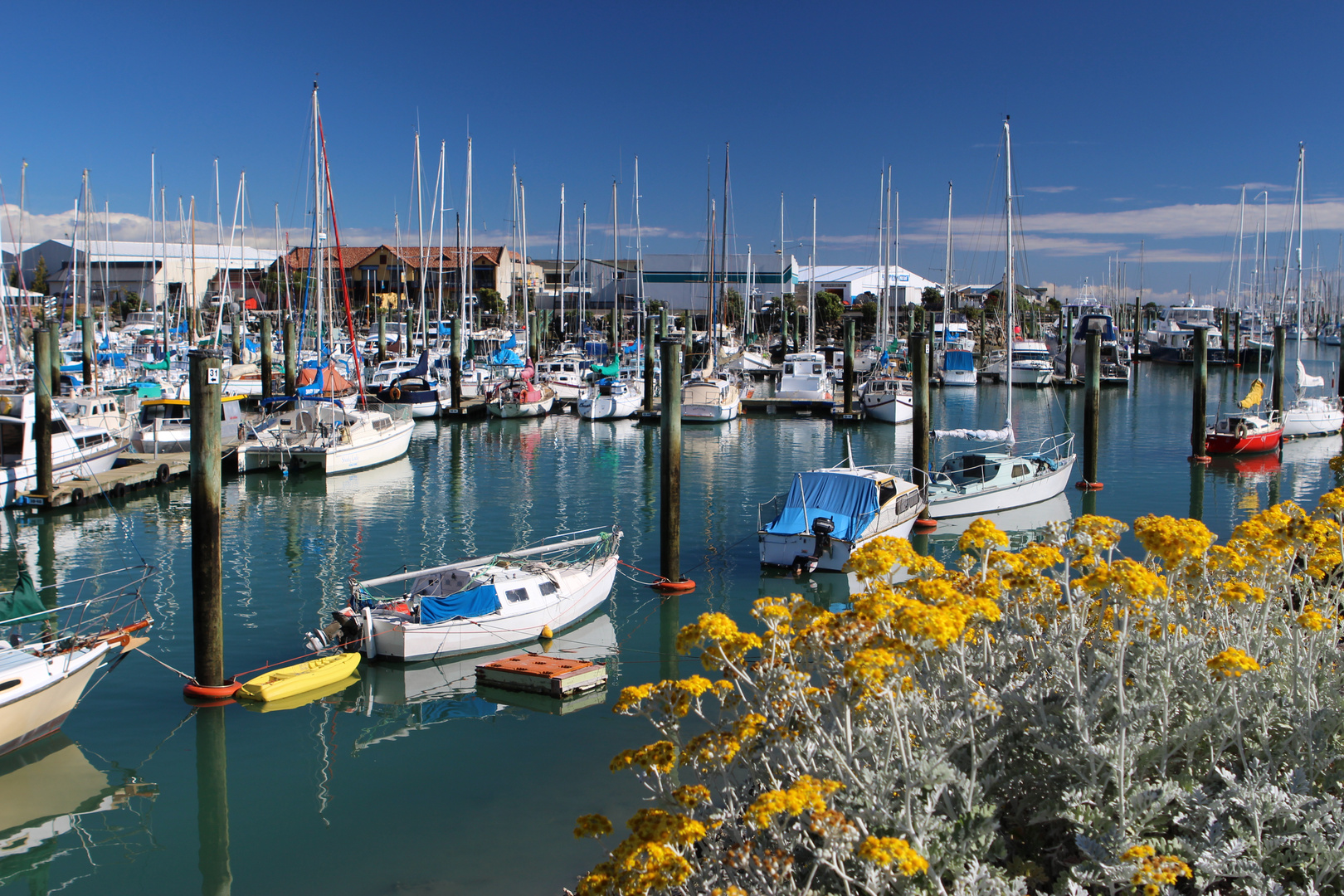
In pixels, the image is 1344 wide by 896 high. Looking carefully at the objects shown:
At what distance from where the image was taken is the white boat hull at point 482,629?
1898 cm

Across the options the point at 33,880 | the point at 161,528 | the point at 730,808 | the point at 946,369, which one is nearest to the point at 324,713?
the point at 33,880

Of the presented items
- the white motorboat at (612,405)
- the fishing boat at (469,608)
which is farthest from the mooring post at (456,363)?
the fishing boat at (469,608)

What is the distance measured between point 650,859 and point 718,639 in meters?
1.84

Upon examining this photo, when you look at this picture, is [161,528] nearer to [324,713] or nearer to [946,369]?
[324,713]

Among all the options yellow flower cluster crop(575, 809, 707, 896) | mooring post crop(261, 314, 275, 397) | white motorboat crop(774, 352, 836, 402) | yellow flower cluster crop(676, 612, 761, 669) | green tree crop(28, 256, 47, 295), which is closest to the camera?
yellow flower cluster crop(575, 809, 707, 896)

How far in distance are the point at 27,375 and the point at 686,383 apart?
113ft

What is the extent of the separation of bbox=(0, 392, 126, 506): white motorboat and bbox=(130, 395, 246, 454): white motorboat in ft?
5.84

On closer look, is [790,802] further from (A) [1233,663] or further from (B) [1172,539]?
(B) [1172,539]

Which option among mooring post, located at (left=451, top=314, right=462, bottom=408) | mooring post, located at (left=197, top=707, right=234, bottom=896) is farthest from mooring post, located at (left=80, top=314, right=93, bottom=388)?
mooring post, located at (left=197, top=707, right=234, bottom=896)

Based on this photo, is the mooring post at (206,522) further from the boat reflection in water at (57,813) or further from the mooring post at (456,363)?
the mooring post at (456,363)

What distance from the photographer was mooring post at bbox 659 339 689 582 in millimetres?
22875

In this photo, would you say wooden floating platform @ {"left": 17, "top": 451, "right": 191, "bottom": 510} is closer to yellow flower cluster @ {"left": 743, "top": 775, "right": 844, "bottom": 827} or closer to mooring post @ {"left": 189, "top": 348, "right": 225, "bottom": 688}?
mooring post @ {"left": 189, "top": 348, "right": 225, "bottom": 688}

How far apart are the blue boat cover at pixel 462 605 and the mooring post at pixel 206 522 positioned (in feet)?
12.2

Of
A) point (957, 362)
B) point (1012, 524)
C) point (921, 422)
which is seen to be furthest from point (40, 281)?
point (1012, 524)
